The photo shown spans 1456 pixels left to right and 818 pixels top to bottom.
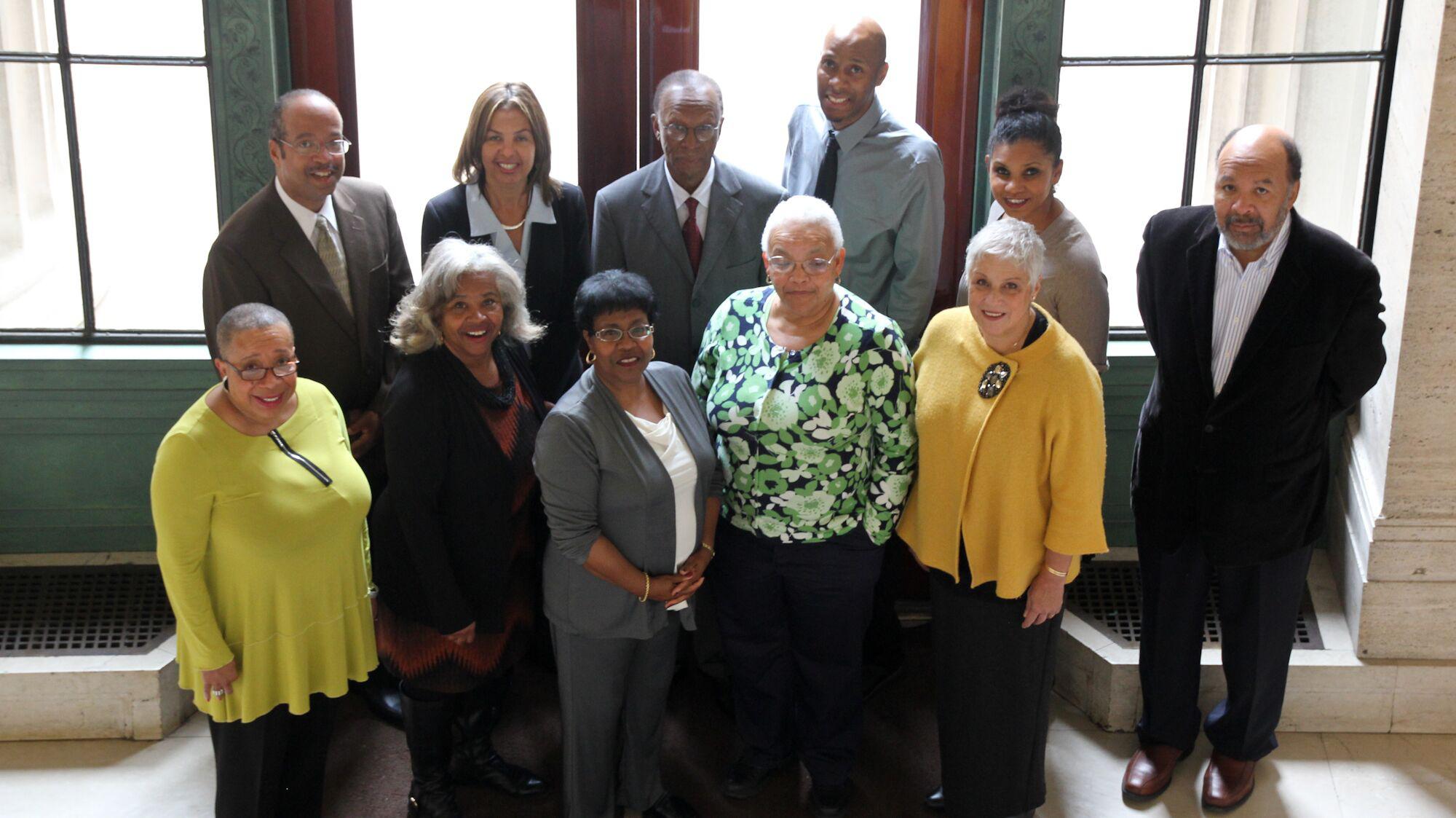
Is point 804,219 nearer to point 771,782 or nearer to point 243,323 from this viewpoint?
point 243,323

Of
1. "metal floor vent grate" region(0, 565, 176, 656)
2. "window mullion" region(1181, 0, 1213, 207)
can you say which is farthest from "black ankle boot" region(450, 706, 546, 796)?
"window mullion" region(1181, 0, 1213, 207)

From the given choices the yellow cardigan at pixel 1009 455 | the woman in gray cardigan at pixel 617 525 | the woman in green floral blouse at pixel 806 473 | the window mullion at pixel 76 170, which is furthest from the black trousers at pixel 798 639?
the window mullion at pixel 76 170

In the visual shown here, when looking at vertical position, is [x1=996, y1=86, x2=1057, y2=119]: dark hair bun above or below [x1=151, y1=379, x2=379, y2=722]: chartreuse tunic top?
above

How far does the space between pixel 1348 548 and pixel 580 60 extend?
2810mm

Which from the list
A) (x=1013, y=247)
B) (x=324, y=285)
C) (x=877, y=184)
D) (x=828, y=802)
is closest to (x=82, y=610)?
(x=324, y=285)

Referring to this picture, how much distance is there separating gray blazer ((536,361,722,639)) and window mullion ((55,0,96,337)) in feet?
6.18

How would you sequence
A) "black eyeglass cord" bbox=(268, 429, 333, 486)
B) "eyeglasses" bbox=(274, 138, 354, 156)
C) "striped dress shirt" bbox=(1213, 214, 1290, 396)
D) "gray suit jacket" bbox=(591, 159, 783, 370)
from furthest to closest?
"gray suit jacket" bbox=(591, 159, 783, 370) < "eyeglasses" bbox=(274, 138, 354, 156) < "striped dress shirt" bbox=(1213, 214, 1290, 396) < "black eyeglass cord" bbox=(268, 429, 333, 486)

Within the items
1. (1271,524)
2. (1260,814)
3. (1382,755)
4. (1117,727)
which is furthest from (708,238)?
(1382,755)

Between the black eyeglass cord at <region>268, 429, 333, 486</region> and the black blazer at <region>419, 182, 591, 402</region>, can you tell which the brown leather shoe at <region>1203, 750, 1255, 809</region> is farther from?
the black eyeglass cord at <region>268, 429, 333, 486</region>

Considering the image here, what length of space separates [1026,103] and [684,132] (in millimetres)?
956

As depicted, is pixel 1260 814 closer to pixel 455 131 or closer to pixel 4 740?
pixel 455 131

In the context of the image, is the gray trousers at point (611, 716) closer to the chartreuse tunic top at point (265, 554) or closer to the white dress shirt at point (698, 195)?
the chartreuse tunic top at point (265, 554)

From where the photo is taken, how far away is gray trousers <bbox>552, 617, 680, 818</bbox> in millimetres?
3082

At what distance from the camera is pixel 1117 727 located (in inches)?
151
